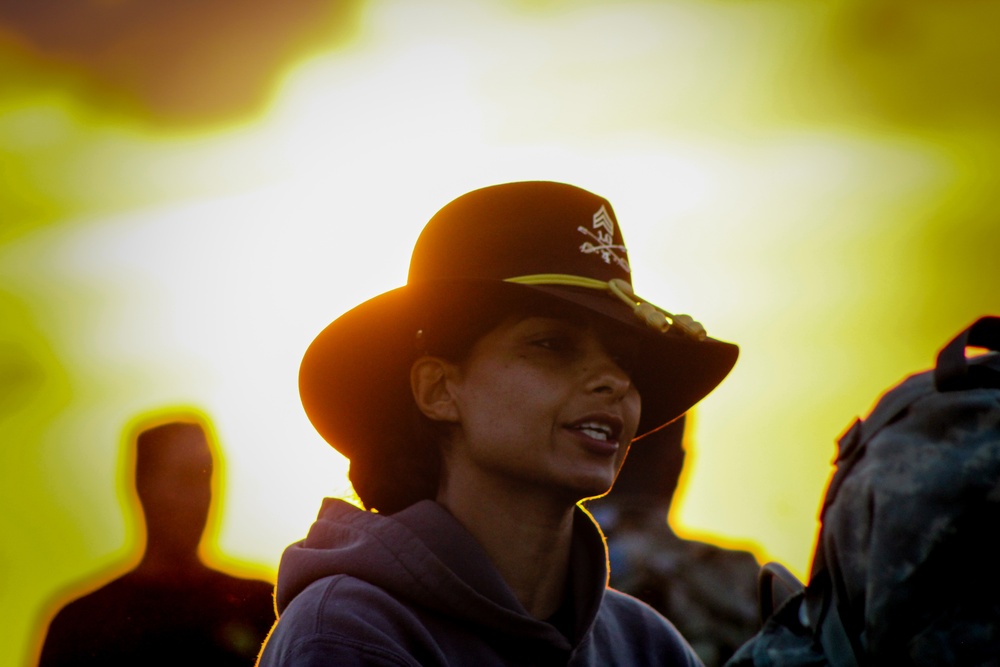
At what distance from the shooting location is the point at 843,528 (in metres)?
2.44

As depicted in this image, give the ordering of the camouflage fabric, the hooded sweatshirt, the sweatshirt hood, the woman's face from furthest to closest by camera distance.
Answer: the camouflage fabric < the woman's face < the sweatshirt hood < the hooded sweatshirt

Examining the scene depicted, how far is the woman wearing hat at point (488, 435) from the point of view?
8.46 feet

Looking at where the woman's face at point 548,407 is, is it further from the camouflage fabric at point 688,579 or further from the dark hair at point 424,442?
the camouflage fabric at point 688,579

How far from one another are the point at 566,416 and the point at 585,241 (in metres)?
0.52

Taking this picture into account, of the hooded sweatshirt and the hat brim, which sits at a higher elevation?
the hat brim

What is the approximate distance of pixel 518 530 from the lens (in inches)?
111

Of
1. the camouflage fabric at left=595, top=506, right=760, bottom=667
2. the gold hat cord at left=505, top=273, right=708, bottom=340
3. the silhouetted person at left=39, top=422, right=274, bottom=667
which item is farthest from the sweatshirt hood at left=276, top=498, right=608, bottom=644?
the camouflage fabric at left=595, top=506, right=760, bottom=667

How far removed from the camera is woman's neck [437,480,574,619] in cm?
282

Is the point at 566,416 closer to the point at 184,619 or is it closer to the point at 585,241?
the point at 585,241

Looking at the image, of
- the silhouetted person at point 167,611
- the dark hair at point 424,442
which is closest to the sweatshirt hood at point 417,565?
the dark hair at point 424,442

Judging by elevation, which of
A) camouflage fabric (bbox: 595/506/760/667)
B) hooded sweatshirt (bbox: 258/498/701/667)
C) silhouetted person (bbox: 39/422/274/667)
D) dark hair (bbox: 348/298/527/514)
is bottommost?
camouflage fabric (bbox: 595/506/760/667)

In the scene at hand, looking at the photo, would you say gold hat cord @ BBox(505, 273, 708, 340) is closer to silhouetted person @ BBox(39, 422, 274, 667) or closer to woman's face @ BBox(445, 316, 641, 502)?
woman's face @ BBox(445, 316, 641, 502)

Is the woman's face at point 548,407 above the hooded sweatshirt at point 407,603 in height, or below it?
above

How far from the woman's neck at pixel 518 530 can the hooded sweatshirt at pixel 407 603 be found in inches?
3.4
